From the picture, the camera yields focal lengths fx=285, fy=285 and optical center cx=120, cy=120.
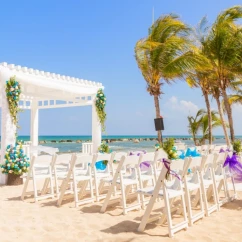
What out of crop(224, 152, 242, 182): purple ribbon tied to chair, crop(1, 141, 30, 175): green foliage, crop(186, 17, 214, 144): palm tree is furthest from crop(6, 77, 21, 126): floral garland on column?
crop(186, 17, 214, 144): palm tree

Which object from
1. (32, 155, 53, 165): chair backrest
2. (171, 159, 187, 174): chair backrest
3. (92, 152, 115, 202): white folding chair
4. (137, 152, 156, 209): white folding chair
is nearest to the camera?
(171, 159, 187, 174): chair backrest

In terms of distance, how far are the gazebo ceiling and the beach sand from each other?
12.4 feet

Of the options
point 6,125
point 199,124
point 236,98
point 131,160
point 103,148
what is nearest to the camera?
point 131,160

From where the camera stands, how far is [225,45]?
1135cm

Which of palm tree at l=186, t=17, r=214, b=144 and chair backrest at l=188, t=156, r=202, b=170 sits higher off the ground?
palm tree at l=186, t=17, r=214, b=144

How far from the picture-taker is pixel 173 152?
12.4ft

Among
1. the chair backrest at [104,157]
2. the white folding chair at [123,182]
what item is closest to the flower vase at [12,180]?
the chair backrest at [104,157]

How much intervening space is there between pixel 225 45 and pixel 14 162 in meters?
9.04

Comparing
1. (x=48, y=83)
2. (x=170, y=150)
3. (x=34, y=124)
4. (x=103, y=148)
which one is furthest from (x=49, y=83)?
(x=170, y=150)

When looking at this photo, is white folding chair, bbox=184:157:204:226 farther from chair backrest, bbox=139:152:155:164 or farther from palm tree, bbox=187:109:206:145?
palm tree, bbox=187:109:206:145

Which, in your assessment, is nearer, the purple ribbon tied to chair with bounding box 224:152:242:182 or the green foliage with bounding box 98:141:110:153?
the purple ribbon tied to chair with bounding box 224:152:242:182

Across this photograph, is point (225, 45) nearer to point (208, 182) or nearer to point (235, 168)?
point (235, 168)

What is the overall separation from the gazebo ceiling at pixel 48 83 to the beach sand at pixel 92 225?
3.79 metres

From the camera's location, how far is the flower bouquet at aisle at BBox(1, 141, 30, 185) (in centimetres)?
672
